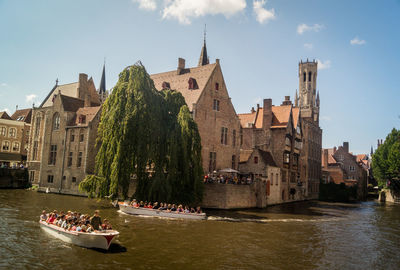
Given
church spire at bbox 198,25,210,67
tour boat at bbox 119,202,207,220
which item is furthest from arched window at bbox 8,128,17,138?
tour boat at bbox 119,202,207,220

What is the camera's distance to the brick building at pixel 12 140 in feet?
194

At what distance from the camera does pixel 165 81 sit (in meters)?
47.0

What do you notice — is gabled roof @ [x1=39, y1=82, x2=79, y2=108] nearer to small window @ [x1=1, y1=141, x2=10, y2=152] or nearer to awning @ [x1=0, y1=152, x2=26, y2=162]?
small window @ [x1=1, y1=141, x2=10, y2=152]

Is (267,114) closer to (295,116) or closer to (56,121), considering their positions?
(295,116)

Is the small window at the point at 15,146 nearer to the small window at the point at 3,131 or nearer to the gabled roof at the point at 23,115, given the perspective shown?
the small window at the point at 3,131

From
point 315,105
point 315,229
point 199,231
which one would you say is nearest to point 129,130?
point 199,231

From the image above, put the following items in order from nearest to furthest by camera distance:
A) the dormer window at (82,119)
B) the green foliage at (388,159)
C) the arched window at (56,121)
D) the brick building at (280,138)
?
the dormer window at (82,119) < the arched window at (56,121) < the brick building at (280,138) < the green foliage at (388,159)

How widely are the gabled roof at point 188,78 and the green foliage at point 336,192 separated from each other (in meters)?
38.2

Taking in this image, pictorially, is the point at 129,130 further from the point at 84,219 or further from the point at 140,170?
the point at 84,219

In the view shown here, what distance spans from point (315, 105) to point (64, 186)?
93567mm

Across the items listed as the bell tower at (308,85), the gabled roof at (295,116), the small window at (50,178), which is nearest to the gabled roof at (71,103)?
the small window at (50,178)

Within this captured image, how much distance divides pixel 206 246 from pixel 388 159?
176 ft

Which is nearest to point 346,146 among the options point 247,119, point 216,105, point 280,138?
point 247,119

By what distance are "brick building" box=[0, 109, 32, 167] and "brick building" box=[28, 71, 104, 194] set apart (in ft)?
33.8
